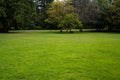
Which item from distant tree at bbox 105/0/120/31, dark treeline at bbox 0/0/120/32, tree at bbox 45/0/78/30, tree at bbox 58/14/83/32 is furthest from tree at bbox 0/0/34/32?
distant tree at bbox 105/0/120/31

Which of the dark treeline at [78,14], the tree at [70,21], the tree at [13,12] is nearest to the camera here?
the tree at [13,12]

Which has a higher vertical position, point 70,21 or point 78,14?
point 78,14

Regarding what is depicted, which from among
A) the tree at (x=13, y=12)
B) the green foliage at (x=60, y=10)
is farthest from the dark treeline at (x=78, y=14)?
the green foliage at (x=60, y=10)

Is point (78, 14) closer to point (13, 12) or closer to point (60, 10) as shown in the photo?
point (60, 10)

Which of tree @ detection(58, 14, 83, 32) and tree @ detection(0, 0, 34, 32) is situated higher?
tree @ detection(0, 0, 34, 32)

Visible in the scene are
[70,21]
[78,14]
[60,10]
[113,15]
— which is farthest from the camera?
[78,14]

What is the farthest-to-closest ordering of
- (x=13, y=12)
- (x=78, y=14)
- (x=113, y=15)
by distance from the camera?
1. (x=78, y=14)
2. (x=113, y=15)
3. (x=13, y=12)

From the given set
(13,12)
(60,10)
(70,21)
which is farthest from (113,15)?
(13,12)

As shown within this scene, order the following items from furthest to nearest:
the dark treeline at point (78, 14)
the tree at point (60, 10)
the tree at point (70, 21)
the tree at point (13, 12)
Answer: the tree at point (60, 10), the tree at point (70, 21), the dark treeline at point (78, 14), the tree at point (13, 12)

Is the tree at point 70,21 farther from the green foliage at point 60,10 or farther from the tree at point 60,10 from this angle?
the tree at point 60,10

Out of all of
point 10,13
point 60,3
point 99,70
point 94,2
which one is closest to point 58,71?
point 99,70

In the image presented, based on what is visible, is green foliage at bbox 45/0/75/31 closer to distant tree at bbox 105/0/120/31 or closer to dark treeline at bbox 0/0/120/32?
dark treeline at bbox 0/0/120/32

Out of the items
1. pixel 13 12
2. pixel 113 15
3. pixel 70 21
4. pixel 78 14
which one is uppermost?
pixel 13 12

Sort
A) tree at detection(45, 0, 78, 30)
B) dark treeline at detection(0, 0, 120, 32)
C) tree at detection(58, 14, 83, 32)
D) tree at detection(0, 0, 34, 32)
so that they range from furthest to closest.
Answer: tree at detection(45, 0, 78, 30) < tree at detection(58, 14, 83, 32) < dark treeline at detection(0, 0, 120, 32) < tree at detection(0, 0, 34, 32)
